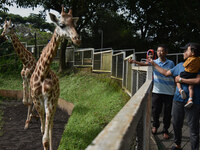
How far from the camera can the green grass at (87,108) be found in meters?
5.11

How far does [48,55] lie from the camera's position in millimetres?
4051

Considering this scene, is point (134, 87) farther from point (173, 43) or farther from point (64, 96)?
point (173, 43)

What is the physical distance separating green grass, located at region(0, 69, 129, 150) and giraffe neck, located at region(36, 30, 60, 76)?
182 centimetres

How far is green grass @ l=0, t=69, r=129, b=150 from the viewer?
5.11 metres

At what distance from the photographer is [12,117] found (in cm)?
869

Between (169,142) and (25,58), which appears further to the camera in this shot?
(25,58)

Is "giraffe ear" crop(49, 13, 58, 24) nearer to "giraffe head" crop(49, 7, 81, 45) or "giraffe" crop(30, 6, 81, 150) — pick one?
"giraffe head" crop(49, 7, 81, 45)

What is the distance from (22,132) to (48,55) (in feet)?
12.6

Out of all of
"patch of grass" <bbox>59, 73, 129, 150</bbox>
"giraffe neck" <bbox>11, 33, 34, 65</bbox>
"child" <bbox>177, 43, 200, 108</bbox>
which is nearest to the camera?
"child" <bbox>177, 43, 200, 108</bbox>

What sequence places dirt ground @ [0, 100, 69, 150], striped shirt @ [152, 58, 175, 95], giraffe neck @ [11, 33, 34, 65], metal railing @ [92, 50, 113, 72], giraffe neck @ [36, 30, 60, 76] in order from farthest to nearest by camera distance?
metal railing @ [92, 50, 113, 72] → giraffe neck @ [11, 33, 34, 65] → dirt ground @ [0, 100, 69, 150] → striped shirt @ [152, 58, 175, 95] → giraffe neck @ [36, 30, 60, 76]

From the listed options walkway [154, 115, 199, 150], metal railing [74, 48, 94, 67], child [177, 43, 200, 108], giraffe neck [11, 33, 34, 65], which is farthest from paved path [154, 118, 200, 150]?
metal railing [74, 48, 94, 67]

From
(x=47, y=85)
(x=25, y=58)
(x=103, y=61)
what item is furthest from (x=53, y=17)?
(x=103, y=61)

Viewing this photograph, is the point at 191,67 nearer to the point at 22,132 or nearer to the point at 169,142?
the point at 169,142

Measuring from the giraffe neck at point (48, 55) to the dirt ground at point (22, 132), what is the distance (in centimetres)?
240
